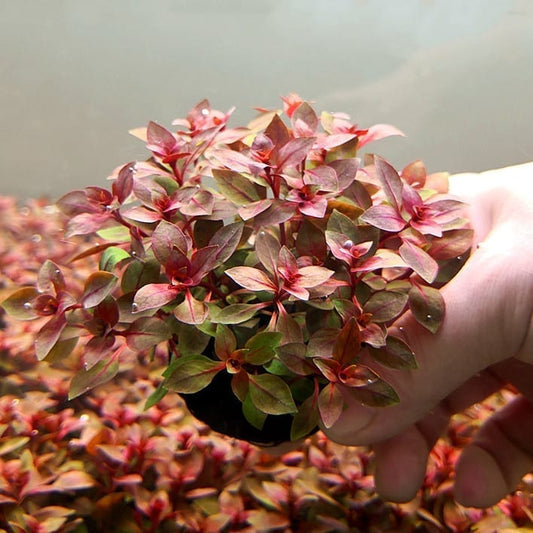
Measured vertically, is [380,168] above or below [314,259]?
above

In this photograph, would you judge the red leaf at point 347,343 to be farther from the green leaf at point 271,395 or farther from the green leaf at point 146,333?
the green leaf at point 146,333

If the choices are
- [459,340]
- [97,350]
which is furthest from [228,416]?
[459,340]

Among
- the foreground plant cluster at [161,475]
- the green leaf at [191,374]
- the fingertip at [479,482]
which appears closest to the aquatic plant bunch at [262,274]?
the green leaf at [191,374]

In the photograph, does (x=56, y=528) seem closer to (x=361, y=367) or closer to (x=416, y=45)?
(x=361, y=367)

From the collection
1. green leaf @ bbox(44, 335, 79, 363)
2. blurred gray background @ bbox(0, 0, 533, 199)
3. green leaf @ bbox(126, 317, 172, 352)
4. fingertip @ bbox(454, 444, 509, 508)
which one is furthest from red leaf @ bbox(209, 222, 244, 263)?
blurred gray background @ bbox(0, 0, 533, 199)

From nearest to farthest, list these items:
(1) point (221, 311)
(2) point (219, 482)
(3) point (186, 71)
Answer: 1. (1) point (221, 311)
2. (2) point (219, 482)
3. (3) point (186, 71)

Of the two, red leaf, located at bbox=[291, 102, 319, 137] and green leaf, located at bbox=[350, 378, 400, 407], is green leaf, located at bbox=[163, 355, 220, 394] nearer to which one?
green leaf, located at bbox=[350, 378, 400, 407]

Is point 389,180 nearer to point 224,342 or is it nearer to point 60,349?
point 224,342

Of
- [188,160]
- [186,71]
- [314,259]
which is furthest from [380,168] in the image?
[186,71]
